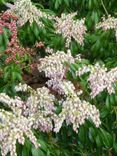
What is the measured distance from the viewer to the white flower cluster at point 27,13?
4.70m

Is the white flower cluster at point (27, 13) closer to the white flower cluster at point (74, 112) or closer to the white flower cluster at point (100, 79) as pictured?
the white flower cluster at point (100, 79)

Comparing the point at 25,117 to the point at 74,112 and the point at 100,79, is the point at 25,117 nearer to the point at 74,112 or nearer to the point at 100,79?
the point at 74,112

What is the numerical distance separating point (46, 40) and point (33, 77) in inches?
21.9

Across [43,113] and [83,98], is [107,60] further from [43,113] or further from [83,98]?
[43,113]

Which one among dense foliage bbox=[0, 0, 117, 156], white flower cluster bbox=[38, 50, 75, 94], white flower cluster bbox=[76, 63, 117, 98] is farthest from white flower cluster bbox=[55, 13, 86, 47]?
white flower cluster bbox=[76, 63, 117, 98]

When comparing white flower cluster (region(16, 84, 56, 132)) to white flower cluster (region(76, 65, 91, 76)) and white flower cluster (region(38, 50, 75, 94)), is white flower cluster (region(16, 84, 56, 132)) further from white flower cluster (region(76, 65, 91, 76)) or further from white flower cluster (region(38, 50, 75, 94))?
white flower cluster (region(76, 65, 91, 76))

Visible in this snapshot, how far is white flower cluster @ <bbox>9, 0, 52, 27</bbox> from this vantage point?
4.70 m

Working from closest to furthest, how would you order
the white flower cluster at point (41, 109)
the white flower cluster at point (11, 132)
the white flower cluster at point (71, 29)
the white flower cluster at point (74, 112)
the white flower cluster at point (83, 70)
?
the white flower cluster at point (11, 132) < the white flower cluster at point (74, 112) < the white flower cluster at point (41, 109) < the white flower cluster at point (83, 70) < the white flower cluster at point (71, 29)

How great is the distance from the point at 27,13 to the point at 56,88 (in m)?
1.05

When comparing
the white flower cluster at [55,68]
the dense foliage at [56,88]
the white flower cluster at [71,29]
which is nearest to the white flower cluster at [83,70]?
the dense foliage at [56,88]

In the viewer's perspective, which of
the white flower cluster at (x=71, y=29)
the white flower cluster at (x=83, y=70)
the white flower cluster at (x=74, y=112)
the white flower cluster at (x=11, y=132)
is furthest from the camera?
the white flower cluster at (x=71, y=29)

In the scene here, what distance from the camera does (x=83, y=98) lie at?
416cm

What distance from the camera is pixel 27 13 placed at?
4.75 m

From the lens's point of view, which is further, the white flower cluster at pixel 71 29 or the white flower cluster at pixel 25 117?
the white flower cluster at pixel 71 29
